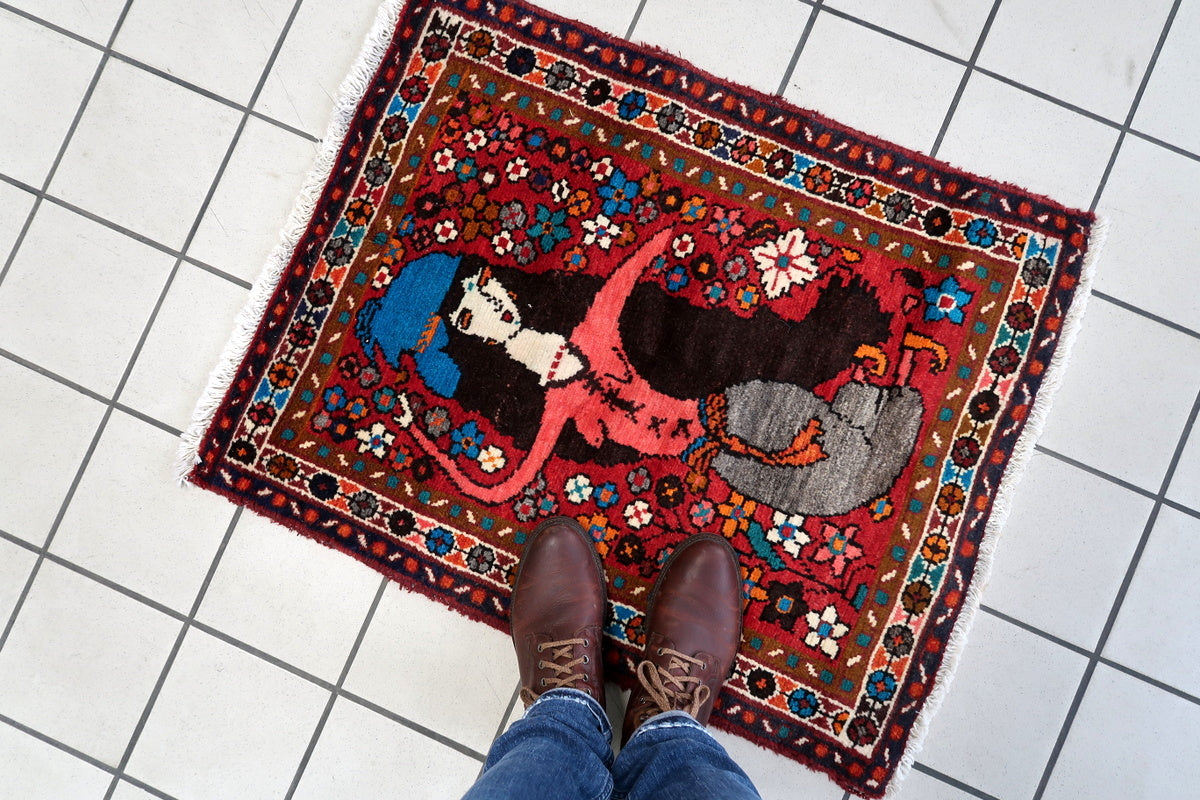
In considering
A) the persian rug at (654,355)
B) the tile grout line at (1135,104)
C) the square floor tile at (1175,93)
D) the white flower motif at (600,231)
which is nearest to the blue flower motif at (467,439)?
the persian rug at (654,355)

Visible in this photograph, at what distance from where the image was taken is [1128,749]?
1.04 meters

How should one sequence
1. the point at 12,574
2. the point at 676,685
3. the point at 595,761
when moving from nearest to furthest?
1. the point at 595,761
2. the point at 676,685
3. the point at 12,574

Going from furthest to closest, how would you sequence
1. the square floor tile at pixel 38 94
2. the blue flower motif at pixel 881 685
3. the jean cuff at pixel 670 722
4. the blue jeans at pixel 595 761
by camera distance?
the square floor tile at pixel 38 94, the blue flower motif at pixel 881 685, the jean cuff at pixel 670 722, the blue jeans at pixel 595 761

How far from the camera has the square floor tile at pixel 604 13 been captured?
43.5 inches

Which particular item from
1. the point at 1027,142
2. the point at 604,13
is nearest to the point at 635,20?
the point at 604,13

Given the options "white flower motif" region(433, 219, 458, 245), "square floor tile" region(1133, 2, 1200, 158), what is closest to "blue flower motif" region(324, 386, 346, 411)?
"white flower motif" region(433, 219, 458, 245)

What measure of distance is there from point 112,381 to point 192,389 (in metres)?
0.13

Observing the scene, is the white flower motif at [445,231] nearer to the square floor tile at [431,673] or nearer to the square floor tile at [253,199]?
the square floor tile at [253,199]

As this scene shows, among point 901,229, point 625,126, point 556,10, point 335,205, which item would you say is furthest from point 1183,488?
point 335,205

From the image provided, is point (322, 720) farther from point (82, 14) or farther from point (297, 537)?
point (82, 14)

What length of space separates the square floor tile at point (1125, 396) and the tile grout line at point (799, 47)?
1.83 ft

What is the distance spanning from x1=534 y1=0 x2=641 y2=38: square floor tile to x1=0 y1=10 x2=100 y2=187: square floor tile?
75cm

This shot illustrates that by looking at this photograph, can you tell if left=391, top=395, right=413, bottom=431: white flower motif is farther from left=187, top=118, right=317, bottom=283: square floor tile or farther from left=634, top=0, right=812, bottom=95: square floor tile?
left=634, top=0, right=812, bottom=95: square floor tile

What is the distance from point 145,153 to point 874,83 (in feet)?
3.69
